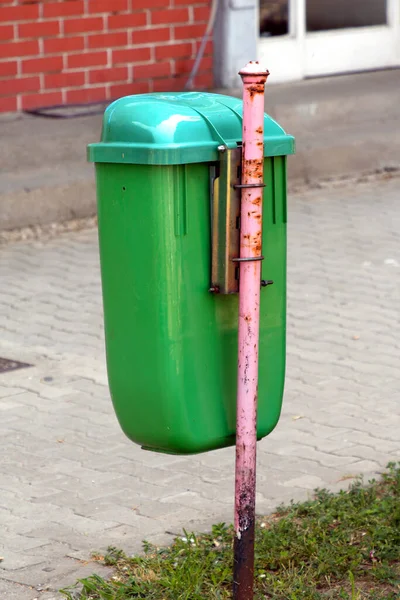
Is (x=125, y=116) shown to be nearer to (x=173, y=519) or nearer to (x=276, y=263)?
(x=276, y=263)

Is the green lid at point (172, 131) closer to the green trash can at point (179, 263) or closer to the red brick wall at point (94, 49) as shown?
the green trash can at point (179, 263)

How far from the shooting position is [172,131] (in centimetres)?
319

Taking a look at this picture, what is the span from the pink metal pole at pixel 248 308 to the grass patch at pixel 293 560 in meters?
0.25

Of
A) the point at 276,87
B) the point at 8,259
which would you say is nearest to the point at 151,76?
the point at 276,87

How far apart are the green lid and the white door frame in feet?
23.8

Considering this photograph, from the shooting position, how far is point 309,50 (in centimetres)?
1084

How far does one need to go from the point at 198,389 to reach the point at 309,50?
7.93 metres

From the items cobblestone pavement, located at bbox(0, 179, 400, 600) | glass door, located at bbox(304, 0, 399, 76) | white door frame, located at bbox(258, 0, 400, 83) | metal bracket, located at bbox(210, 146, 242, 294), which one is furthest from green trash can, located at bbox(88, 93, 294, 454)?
glass door, located at bbox(304, 0, 399, 76)

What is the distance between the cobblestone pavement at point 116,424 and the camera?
416 cm

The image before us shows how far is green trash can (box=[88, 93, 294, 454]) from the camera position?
3.21 meters

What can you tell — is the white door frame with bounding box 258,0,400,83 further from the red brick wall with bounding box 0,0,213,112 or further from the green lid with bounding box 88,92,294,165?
the green lid with bounding box 88,92,294,165

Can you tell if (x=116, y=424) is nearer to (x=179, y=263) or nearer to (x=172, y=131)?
(x=179, y=263)

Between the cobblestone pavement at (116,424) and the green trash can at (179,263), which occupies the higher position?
the green trash can at (179,263)

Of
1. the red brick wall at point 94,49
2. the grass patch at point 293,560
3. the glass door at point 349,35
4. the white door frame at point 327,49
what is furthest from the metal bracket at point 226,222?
the glass door at point 349,35
